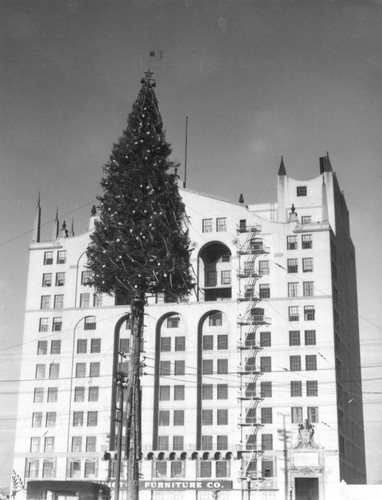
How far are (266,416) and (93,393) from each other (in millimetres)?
25101

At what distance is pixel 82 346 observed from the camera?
111 metres

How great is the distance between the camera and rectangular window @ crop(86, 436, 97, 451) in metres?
105

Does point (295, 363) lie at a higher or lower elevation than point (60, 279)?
Answer: lower

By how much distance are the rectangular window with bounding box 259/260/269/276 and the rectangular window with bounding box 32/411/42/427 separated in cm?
3815

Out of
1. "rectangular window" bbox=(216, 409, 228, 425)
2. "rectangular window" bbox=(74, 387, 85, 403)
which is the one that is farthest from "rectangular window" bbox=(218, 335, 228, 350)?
"rectangular window" bbox=(74, 387, 85, 403)

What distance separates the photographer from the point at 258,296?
352ft

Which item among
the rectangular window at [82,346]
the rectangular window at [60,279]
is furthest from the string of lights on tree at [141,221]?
the rectangular window at [60,279]

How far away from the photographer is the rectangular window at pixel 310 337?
10288cm

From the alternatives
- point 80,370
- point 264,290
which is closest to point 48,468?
point 80,370

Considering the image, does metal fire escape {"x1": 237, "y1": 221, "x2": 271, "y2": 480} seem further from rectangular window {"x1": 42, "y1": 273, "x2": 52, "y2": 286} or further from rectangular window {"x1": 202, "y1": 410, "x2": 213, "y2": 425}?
rectangular window {"x1": 42, "y1": 273, "x2": 52, "y2": 286}

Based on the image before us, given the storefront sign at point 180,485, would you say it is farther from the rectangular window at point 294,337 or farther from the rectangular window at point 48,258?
the rectangular window at point 48,258

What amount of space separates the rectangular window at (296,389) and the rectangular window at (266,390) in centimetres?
299

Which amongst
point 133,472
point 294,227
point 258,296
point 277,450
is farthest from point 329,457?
point 133,472

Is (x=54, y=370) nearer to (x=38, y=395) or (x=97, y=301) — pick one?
(x=38, y=395)
